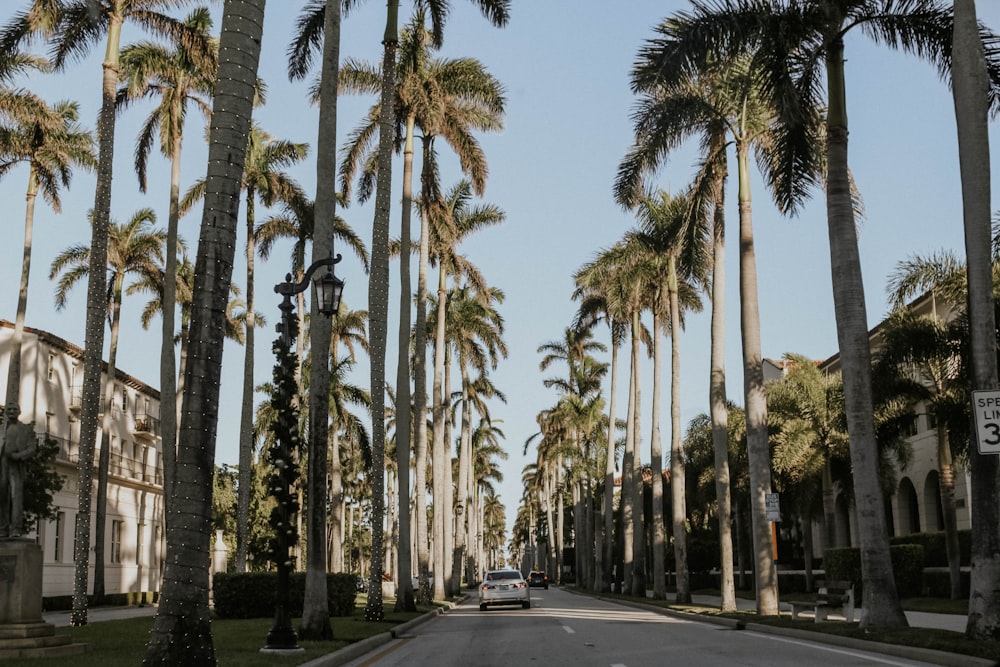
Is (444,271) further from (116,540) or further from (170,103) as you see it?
(116,540)

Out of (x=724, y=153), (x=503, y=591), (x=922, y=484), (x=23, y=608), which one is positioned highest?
(x=724, y=153)

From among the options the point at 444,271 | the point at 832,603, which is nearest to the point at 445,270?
the point at 444,271

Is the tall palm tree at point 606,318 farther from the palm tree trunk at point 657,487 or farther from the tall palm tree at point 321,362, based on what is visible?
the tall palm tree at point 321,362

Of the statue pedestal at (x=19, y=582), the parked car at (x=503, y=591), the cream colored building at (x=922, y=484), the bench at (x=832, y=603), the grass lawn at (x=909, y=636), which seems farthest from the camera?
the cream colored building at (x=922, y=484)

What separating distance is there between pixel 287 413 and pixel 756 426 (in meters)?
12.7

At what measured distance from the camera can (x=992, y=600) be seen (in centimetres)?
1387

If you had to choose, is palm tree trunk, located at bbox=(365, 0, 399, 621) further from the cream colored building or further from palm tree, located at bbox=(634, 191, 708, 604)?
the cream colored building

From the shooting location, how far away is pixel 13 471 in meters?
15.8

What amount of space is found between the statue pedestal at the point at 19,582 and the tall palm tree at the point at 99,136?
31.0 ft

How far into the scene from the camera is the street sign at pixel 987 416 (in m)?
11.6

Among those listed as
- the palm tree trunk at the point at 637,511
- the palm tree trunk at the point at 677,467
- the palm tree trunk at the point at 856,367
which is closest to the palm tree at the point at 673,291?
the palm tree trunk at the point at 677,467

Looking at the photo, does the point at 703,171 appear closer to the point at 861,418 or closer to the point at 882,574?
the point at 861,418

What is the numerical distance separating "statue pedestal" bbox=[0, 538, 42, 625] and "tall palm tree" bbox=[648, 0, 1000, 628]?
13377mm

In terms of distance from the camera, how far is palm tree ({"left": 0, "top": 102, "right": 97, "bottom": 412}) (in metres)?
35.1
